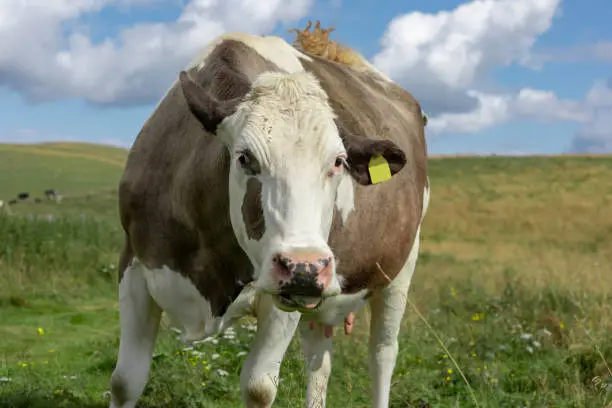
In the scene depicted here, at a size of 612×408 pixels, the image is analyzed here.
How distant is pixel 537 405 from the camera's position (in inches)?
210

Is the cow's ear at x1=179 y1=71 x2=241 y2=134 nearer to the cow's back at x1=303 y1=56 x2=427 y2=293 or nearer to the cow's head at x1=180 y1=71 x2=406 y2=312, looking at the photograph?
the cow's head at x1=180 y1=71 x2=406 y2=312

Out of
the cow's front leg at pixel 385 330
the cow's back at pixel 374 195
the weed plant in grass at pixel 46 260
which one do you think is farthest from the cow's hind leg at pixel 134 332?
the weed plant in grass at pixel 46 260

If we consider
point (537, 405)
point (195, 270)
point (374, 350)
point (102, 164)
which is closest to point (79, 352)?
point (374, 350)

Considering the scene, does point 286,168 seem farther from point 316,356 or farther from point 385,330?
point 385,330

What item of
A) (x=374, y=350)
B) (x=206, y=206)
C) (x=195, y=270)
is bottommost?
(x=374, y=350)

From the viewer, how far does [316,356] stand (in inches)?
221

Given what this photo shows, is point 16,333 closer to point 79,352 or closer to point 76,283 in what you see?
point 79,352

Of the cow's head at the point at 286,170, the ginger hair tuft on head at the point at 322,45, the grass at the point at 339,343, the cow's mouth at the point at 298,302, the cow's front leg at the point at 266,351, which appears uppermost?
the ginger hair tuft on head at the point at 322,45

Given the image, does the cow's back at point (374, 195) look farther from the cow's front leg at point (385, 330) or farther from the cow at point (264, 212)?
the cow's front leg at point (385, 330)

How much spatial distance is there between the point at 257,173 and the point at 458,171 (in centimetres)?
4537

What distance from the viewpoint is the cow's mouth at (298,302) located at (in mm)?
3146

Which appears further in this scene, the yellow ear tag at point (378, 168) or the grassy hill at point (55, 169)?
the grassy hill at point (55, 169)

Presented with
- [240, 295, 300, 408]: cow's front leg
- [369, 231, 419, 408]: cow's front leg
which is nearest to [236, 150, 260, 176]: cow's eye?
[240, 295, 300, 408]: cow's front leg

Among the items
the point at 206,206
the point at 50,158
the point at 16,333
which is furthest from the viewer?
the point at 50,158
